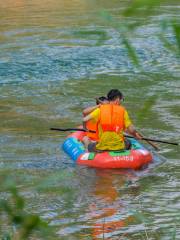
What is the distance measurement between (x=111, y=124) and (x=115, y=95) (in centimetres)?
62

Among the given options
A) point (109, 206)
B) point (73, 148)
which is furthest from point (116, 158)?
point (109, 206)

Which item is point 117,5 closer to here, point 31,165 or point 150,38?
point 150,38

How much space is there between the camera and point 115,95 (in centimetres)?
991

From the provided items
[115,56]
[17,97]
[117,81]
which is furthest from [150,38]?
[17,97]

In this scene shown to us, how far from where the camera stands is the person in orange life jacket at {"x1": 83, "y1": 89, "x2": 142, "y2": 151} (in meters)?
10.3

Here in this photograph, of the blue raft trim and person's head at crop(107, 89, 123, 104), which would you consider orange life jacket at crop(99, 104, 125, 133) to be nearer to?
person's head at crop(107, 89, 123, 104)

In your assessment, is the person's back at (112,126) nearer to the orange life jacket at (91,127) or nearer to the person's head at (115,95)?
the person's head at (115,95)

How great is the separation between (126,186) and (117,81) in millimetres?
8970

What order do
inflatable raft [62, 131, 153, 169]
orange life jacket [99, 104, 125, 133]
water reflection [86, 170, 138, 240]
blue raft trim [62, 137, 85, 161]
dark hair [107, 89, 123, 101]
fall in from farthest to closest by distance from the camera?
1. blue raft trim [62, 137, 85, 161]
2. inflatable raft [62, 131, 153, 169]
3. orange life jacket [99, 104, 125, 133]
4. dark hair [107, 89, 123, 101]
5. water reflection [86, 170, 138, 240]

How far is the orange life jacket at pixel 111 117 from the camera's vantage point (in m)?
10.3

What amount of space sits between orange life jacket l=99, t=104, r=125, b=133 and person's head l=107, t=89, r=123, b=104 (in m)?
0.17

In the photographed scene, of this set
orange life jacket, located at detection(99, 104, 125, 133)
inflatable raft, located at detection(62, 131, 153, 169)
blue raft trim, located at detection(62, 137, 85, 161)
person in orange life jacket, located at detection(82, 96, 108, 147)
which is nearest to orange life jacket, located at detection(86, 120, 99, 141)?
person in orange life jacket, located at detection(82, 96, 108, 147)

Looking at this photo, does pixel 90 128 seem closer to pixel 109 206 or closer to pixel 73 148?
pixel 73 148

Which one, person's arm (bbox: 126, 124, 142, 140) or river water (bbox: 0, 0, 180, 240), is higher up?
person's arm (bbox: 126, 124, 142, 140)
